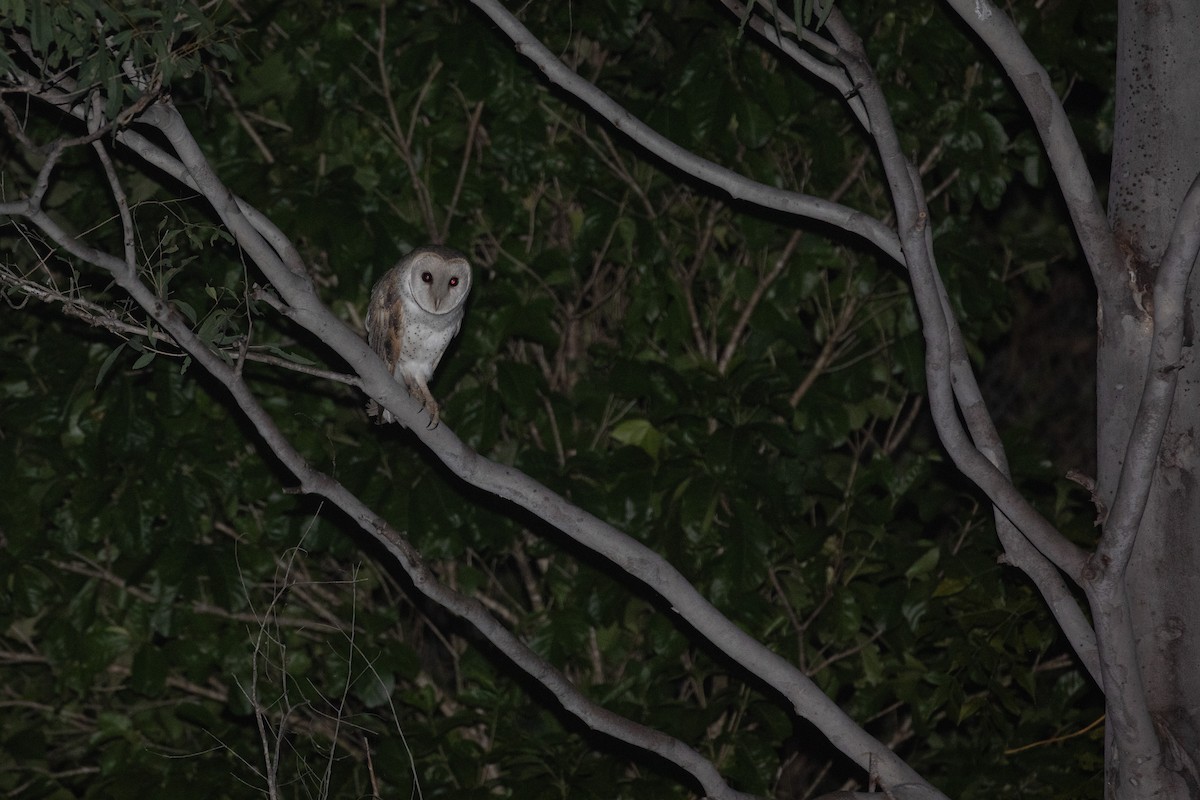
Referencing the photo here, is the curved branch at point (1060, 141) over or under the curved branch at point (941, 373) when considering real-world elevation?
over

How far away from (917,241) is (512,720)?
6.99ft

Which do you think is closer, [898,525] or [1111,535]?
[1111,535]

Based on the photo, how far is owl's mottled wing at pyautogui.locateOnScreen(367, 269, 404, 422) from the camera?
136 inches

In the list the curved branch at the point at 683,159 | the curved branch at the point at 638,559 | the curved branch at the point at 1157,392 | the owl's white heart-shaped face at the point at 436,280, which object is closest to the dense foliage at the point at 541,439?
the owl's white heart-shaped face at the point at 436,280

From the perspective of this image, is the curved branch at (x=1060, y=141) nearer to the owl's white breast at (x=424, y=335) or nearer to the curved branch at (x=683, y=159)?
the curved branch at (x=683, y=159)

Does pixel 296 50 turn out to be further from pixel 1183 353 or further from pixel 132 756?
pixel 1183 353

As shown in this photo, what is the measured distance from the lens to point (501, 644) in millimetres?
2369

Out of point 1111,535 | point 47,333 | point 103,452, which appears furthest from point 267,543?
point 1111,535

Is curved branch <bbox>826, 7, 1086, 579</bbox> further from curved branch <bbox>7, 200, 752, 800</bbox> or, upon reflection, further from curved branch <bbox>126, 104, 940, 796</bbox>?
curved branch <bbox>7, 200, 752, 800</bbox>

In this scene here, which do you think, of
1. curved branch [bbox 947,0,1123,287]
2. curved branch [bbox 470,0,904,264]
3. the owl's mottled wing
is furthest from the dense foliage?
curved branch [bbox 947,0,1123,287]

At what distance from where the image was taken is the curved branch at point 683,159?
265 centimetres

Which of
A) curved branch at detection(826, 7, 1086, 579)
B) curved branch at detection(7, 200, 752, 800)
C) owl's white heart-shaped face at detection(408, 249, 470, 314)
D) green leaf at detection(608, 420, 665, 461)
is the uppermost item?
curved branch at detection(826, 7, 1086, 579)

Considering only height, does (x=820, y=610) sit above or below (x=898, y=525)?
below

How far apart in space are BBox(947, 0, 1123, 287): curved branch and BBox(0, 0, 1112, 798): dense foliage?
1218mm
